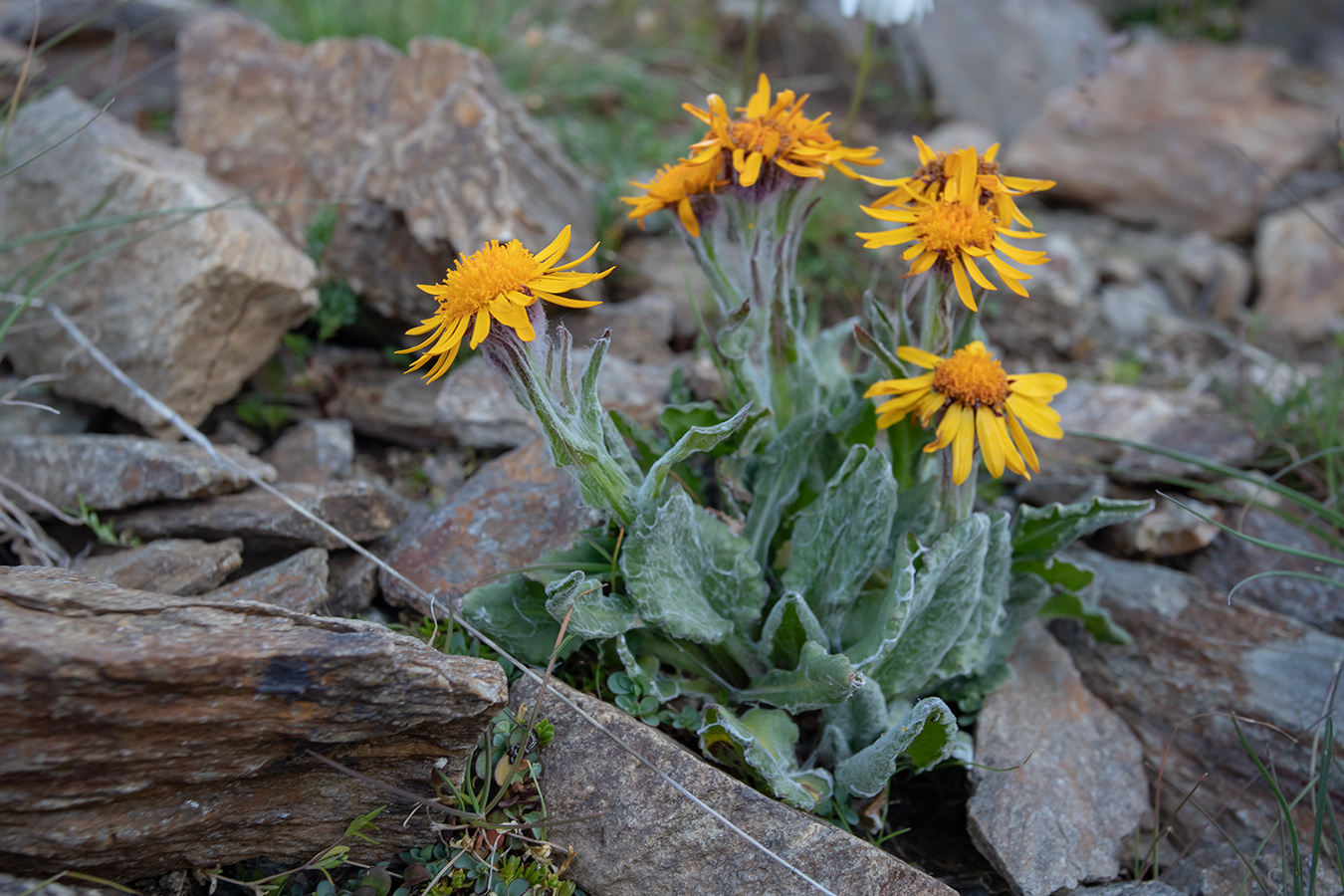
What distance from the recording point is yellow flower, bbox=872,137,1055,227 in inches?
70.2

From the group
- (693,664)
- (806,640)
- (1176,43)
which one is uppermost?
(1176,43)

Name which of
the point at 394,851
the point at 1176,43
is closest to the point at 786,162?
the point at 394,851

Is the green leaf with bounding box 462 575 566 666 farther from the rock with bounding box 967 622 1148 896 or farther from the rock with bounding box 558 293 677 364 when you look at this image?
the rock with bounding box 558 293 677 364

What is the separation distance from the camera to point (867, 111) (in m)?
5.78

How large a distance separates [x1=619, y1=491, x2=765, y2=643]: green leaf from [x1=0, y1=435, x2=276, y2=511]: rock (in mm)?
1218

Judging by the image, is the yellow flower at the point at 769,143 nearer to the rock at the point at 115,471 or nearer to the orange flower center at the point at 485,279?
the orange flower center at the point at 485,279

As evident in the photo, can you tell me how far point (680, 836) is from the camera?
5.56 feet

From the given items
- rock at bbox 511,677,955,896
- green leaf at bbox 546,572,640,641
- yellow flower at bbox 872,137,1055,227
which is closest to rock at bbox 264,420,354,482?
green leaf at bbox 546,572,640,641

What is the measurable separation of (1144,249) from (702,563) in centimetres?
407

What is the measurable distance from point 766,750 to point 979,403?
868 millimetres

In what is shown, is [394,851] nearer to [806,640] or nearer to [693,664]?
[693,664]

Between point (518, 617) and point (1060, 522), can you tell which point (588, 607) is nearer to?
point (518, 617)

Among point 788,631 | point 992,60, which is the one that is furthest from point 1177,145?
point 788,631

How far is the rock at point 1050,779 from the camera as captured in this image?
189 centimetres
